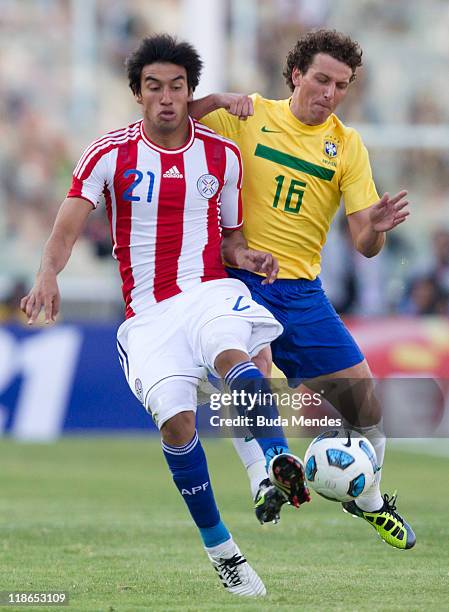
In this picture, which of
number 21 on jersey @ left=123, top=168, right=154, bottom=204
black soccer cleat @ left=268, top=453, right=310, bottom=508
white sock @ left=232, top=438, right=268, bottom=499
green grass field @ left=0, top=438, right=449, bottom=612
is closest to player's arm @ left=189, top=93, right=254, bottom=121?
number 21 on jersey @ left=123, top=168, right=154, bottom=204

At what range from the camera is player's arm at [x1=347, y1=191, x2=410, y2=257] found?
666 cm

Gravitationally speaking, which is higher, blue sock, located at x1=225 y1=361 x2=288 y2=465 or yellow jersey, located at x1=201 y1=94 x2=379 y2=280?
yellow jersey, located at x1=201 y1=94 x2=379 y2=280

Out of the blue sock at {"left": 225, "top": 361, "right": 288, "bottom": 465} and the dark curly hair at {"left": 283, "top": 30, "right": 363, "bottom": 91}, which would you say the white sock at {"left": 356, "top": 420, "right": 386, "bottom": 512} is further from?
the dark curly hair at {"left": 283, "top": 30, "right": 363, "bottom": 91}

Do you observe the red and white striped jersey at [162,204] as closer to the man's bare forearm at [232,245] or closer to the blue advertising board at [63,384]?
the man's bare forearm at [232,245]

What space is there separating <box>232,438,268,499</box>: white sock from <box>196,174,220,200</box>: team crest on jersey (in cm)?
127

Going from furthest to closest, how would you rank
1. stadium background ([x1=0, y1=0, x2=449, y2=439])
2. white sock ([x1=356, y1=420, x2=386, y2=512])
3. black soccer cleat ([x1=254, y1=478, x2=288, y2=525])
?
stadium background ([x1=0, y1=0, x2=449, y2=439]) → white sock ([x1=356, y1=420, x2=386, y2=512]) → black soccer cleat ([x1=254, y1=478, x2=288, y2=525])

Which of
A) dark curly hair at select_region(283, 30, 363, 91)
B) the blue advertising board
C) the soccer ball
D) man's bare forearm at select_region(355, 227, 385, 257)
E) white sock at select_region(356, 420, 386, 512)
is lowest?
the blue advertising board

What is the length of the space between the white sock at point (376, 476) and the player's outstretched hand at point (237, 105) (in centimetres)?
182

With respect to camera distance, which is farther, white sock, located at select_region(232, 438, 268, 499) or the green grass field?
white sock, located at select_region(232, 438, 268, 499)

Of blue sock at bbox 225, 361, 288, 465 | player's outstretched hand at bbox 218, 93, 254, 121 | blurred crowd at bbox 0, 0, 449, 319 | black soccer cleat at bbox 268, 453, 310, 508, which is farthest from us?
blurred crowd at bbox 0, 0, 449, 319

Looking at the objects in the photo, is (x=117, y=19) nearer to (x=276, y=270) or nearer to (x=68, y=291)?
(x=68, y=291)

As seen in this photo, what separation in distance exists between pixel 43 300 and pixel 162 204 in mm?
845

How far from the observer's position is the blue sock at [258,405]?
6.03 metres

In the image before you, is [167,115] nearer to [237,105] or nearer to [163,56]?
[163,56]
